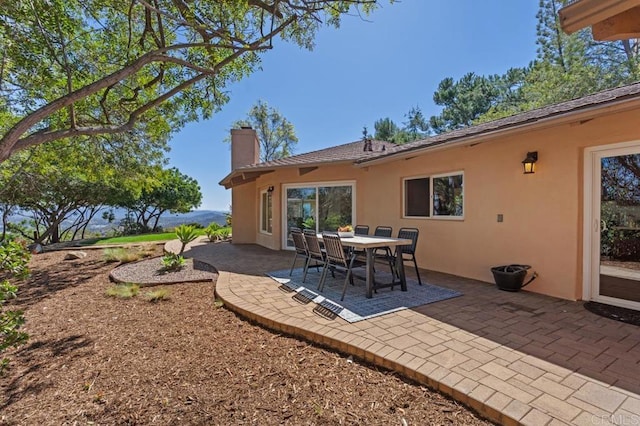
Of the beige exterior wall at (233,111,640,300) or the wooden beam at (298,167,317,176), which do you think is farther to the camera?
the wooden beam at (298,167,317,176)

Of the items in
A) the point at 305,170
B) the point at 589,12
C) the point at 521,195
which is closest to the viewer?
the point at 589,12

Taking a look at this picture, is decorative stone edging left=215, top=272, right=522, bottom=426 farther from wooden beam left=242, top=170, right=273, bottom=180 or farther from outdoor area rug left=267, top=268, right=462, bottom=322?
wooden beam left=242, top=170, right=273, bottom=180

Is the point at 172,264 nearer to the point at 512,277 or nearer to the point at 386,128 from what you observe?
the point at 512,277

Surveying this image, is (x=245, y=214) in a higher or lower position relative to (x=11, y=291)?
higher

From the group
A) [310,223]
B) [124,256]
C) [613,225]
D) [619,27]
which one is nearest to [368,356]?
[619,27]

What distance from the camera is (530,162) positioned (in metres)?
5.04

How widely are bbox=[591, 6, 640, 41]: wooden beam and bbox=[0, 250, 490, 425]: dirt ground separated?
2913 millimetres

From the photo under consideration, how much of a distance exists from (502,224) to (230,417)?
5.47 metres

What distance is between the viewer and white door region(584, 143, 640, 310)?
4.21 metres

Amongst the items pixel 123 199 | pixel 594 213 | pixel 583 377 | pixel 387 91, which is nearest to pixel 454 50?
pixel 387 91

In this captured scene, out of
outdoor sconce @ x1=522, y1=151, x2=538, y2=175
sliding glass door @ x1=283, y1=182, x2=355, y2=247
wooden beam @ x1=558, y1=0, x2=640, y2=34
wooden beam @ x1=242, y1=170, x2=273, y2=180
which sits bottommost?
sliding glass door @ x1=283, y1=182, x2=355, y2=247

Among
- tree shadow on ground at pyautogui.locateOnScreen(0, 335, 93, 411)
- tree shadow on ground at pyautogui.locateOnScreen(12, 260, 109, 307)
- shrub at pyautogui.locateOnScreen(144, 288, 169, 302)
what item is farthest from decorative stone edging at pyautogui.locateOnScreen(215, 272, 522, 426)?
tree shadow on ground at pyautogui.locateOnScreen(12, 260, 109, 307)

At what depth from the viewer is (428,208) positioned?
7.19 meters

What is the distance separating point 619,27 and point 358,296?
4174 millimetres
